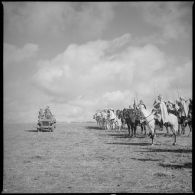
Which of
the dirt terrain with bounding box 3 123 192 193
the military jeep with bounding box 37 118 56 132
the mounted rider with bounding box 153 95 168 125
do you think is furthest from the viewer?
the military jeep with bounding box 37 118 56 132

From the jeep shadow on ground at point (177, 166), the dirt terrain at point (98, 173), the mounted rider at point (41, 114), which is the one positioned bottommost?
the dirt terrain at point (98, 173)

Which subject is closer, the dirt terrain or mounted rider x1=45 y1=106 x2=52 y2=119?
the dirt terrain

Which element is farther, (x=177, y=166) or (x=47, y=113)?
(x=47, y=113)

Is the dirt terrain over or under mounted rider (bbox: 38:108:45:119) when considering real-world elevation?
under

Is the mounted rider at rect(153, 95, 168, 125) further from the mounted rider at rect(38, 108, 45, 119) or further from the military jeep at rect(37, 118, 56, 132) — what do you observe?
the mounted rider at rect(38, 108, 45, 119)

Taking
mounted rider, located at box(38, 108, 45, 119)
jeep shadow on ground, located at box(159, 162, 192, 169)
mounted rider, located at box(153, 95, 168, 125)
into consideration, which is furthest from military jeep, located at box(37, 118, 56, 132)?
jeep shadow on ground, located at box(159, 162, 192, 169)

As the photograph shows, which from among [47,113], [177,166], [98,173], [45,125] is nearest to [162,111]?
[177,166]

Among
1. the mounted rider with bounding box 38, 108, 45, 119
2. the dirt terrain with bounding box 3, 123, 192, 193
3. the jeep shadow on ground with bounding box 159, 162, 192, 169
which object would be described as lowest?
the dirt terrain with bounding box 3, 123, 192, 193

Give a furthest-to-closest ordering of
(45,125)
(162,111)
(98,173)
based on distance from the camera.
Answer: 1. (45,125)
2. (162,111)
3. (98,173)

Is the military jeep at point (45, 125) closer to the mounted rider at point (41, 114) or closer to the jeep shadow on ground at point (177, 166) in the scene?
the mounted rider at point (41, 114)

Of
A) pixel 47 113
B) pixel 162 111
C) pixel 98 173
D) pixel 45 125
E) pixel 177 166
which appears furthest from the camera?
pixel 47 113

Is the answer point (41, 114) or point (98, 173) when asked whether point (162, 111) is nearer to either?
point (98, 173)

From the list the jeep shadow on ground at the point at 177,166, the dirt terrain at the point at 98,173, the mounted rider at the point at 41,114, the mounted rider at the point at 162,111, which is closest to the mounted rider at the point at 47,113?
the mounted rider at the point at 41,114

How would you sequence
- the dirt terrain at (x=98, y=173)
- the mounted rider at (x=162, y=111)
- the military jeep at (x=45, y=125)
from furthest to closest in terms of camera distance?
the military jeep at (x=45, y=125) < the mounted rider at (x=162, y=111) < the dirt terrain at (x=98, y=173)
